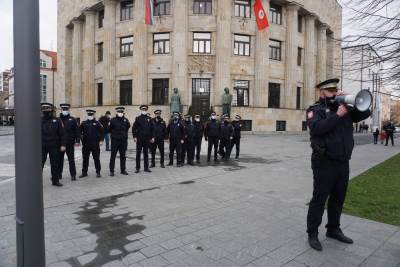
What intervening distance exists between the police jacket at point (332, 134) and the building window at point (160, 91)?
85.3ft

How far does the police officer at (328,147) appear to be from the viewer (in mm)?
3597

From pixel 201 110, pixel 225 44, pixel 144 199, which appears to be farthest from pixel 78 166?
pixel 225 44

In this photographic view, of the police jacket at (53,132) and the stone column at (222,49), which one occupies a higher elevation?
the stone column at (222,49)

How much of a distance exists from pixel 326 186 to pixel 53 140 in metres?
6.53

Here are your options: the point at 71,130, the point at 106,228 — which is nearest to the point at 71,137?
the point at 71,130

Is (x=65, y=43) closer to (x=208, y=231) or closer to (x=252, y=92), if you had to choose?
(x=252, y=92)

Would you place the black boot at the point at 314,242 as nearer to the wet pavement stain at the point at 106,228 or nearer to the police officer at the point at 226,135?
the wet pavement stain at the point at 106,228

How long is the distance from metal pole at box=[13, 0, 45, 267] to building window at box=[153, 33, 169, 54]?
Result: 1099 inches

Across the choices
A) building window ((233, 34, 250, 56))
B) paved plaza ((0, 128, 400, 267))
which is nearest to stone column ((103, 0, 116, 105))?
building window ((233, 34, 250, 56))

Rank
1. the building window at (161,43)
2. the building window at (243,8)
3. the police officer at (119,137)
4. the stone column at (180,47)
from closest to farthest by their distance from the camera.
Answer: the police officer at (119,137)
the stone column at (180,47)
the building window at (161,43)
the building window at (243,8)

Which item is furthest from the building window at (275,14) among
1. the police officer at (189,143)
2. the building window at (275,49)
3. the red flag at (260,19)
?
the police officer at (189,143)

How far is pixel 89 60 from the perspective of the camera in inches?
1328

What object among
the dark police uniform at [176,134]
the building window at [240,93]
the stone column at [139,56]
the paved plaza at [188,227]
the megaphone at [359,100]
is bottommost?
the paved plaza at [188,227]

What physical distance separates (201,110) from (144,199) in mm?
22752
